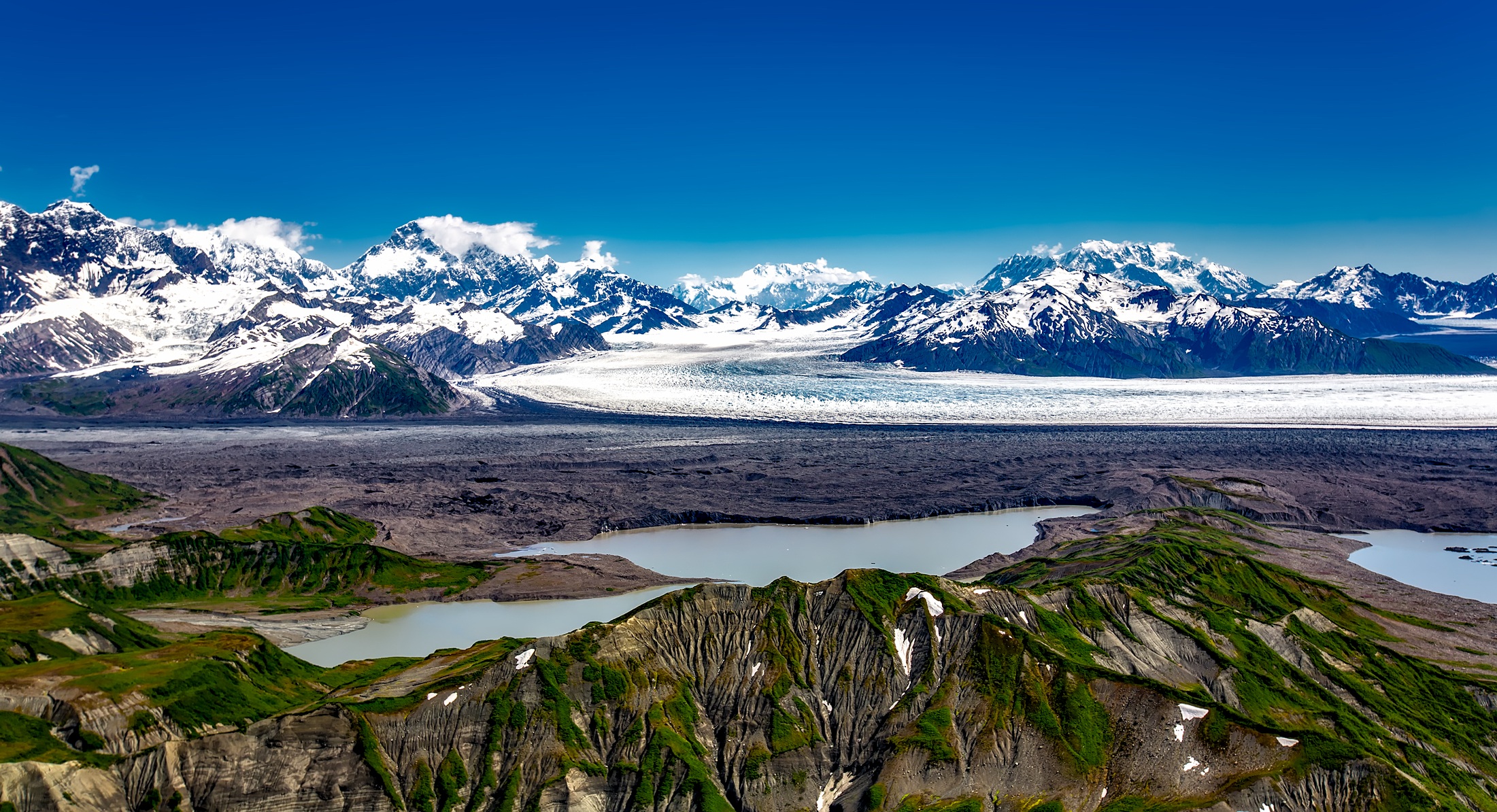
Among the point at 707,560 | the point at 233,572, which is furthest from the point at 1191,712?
the point at 233,572

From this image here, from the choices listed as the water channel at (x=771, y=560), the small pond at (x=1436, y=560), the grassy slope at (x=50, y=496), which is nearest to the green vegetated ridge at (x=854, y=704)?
the water channel at (x=771, y=560)

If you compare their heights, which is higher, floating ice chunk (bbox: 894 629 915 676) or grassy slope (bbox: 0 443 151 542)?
grassy slope (bbox: 0 443 151 542)

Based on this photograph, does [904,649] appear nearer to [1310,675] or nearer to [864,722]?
[864,722]

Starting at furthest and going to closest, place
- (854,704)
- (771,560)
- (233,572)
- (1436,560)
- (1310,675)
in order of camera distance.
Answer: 1. (771,560)
2. (1436,560)
3. (233,572)
4. (1310,675)
5. (854,704)

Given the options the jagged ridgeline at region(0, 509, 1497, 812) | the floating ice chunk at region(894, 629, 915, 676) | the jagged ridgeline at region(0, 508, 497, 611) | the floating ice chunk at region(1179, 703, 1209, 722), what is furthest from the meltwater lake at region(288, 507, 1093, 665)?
the floating ice chunk at region(1179, 703, 1209, 722)

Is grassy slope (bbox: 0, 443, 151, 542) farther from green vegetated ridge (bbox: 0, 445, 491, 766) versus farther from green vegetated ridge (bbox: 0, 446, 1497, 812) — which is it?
green vegetated ridge (bbox: 0, 446, 1497, 812)

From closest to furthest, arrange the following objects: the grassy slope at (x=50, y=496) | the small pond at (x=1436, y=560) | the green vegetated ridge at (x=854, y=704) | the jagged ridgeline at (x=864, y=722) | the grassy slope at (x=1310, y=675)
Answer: the jagged ridgeline at (x=864, y=722), the green vegetated ridge at (x=854, y=704), the grassy slope at (x=1310, y=675), the small pond at (x=1436, y=560), the grassy slope at (x=50, y=496)

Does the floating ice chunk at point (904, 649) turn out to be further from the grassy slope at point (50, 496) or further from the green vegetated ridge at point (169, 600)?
the grassy slope at point (50, 496)
